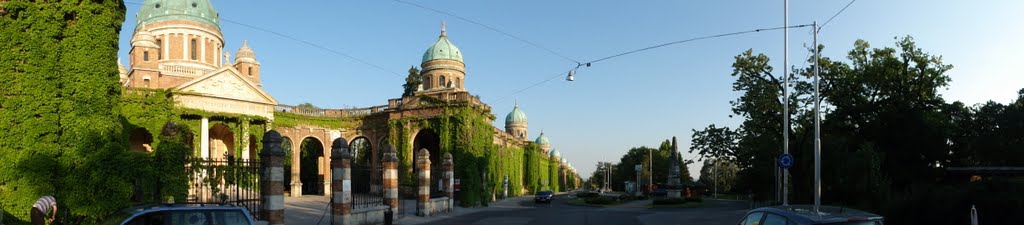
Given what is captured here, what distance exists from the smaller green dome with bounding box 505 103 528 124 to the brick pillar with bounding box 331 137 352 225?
80.3 meters

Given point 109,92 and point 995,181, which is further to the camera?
point 995,181

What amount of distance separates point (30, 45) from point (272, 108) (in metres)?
30.9

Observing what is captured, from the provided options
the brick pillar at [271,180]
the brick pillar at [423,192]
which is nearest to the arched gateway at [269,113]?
the brick pillar at [423,192]

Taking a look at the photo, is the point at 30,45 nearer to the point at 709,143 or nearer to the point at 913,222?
the point at 913,222

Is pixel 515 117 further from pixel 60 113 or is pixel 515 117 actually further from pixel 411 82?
pixel 60 113

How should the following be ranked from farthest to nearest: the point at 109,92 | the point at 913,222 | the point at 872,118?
the point at 872,118 → the point at 913,222 → the point at 109,92

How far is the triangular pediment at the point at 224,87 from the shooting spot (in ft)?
123

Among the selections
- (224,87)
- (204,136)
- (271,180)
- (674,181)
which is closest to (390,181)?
(271,180)

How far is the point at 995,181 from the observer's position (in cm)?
1670

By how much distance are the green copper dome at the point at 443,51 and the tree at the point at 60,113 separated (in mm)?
39501

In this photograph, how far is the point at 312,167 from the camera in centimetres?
5688

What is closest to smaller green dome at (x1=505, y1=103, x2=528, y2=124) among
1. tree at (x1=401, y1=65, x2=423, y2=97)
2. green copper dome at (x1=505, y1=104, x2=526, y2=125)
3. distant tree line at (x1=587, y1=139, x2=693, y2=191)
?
green copper dome at (x1=505, y1=104, x2=526, y2=125)

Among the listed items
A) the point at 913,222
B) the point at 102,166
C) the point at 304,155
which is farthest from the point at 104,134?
the point at 304,155

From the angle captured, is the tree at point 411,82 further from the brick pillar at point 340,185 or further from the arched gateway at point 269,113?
the brick pillar at point 340,185
